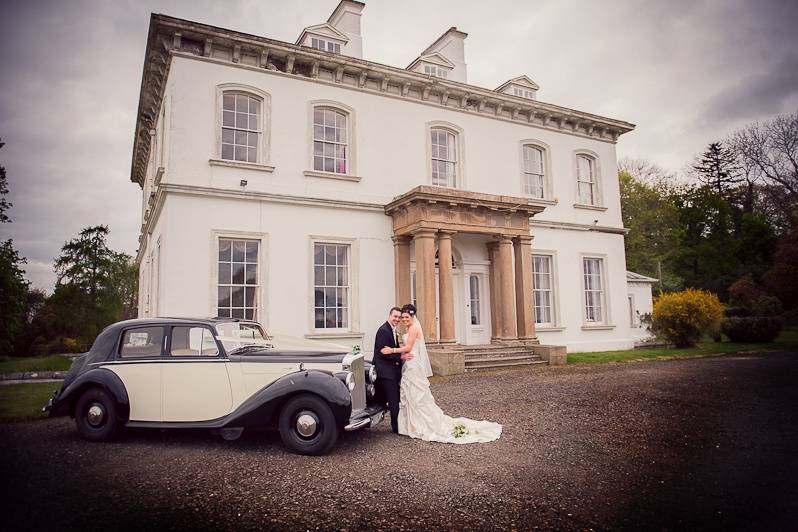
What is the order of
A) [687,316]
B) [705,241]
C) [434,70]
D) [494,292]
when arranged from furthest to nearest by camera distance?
1. [705,241]
2. [687,316]
3. [434,70]
4. [494,292]

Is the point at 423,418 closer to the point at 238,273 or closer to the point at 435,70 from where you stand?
the point at 238,273

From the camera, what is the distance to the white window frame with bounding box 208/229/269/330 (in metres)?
11.3

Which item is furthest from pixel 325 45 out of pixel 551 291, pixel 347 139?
pixel 551 291

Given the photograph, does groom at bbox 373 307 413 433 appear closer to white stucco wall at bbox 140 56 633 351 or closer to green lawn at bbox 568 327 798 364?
white stucco wall at bbox 140 56 633 351

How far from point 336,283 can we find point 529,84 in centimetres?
1079

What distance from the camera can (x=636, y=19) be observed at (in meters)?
8.12

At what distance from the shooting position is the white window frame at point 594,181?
56.5 ft

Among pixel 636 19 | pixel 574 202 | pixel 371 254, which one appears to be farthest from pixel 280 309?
pixel 574 202

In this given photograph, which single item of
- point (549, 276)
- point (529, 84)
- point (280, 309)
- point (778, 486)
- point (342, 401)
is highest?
point (529, 84)

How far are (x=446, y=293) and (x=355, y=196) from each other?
12.2 ft

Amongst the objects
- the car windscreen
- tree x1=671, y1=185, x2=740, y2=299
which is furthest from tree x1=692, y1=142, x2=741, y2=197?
the car windscreen

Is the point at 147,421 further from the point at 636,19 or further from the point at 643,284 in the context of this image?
the point at 643,284

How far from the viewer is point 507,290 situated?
546 inches

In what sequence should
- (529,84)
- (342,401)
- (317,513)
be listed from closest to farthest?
(317,513) → (342,401) → (529,84)
